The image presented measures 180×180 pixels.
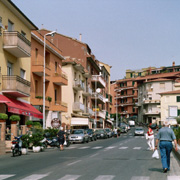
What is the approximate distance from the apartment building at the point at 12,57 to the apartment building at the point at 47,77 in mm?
5841

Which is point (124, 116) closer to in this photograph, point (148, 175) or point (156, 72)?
point (156, 72)

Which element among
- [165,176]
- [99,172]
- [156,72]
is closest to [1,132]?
[99,172]

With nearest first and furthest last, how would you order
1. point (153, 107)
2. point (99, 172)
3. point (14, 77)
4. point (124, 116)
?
1. point (99, 172)
2. point (14, 77)
3. point (153, 107)
4. point (124, 116)

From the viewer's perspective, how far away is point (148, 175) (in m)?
11.7

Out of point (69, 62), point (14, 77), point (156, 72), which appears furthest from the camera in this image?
point (156, 72)

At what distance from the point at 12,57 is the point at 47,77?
1282 cm

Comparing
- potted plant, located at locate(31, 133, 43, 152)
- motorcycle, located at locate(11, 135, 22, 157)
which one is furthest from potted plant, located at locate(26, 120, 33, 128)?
motorcycle, located at locate(11, 135, 22, 157)

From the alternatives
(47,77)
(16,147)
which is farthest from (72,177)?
(47,77)

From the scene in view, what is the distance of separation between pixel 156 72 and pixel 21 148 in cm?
10568

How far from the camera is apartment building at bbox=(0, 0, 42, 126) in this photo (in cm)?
2744

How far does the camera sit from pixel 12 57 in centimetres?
3003

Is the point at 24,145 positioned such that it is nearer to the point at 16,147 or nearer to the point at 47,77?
the point at 16,147

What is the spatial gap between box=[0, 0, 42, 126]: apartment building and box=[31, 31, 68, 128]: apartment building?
5841 millimetres

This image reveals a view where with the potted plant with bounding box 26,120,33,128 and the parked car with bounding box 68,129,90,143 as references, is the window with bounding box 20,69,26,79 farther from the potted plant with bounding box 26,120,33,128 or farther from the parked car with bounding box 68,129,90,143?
the parked car with bounding box 68,129,90,143
